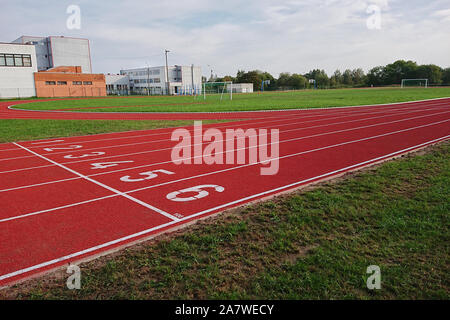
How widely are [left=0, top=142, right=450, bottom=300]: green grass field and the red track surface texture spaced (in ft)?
1.69

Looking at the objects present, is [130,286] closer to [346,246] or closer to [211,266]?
[211,266]

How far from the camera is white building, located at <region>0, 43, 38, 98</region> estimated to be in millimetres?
52031

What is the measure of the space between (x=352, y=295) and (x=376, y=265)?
1.96ft

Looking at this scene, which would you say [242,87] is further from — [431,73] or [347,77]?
[347,77]

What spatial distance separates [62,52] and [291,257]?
9538 cm

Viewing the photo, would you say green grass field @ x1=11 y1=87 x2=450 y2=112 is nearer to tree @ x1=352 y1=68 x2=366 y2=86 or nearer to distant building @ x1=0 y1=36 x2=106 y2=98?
distant building @ x1=0 y1=36 x2=106 y2=98

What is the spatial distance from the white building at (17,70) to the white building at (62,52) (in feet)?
98.3

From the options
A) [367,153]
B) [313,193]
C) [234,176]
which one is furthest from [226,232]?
[367,153]

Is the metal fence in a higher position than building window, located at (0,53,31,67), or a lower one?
lower

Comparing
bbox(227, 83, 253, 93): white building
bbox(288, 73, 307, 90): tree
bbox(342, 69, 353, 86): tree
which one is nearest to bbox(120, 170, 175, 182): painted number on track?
bbox(227, 83, 253, 93): white building

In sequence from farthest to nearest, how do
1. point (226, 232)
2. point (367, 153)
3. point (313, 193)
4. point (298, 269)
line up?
point (367, 153)
point (313, 193)
point (226, 232)
point (298, 269)

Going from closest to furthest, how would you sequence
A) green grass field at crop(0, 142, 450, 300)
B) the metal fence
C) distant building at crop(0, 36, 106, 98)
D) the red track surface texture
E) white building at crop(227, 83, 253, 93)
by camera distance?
green grass field at crop(0, 142, 450, 300)
the red track surface texture
the metal fence
distant building at crop(0, 36, 106, 98)
white building at crop(227, 83, 253, 93)

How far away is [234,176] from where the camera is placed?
265 inches

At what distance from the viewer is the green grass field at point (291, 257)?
2.95 m
